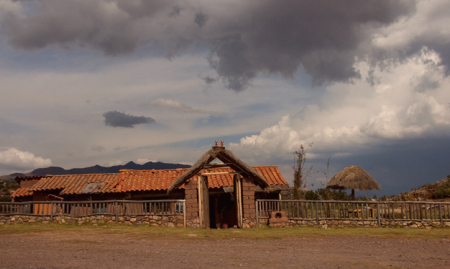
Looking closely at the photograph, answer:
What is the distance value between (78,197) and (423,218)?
18.6 meters

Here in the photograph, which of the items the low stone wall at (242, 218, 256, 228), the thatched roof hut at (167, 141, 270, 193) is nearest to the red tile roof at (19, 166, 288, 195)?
the low stone wall at (242, 218, 256, 228)

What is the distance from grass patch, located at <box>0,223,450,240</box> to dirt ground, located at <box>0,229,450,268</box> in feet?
2.31

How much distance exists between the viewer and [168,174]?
2364 centimetres

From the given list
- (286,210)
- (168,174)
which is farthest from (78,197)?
(286,210)

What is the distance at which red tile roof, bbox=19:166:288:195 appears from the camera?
21875mm

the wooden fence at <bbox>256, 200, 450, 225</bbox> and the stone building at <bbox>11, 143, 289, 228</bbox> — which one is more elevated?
the stone building at <bbox>11, 143, 289, 228</bbox>

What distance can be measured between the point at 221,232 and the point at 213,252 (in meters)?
5.12

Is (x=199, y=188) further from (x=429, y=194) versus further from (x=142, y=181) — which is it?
(x=429, y=194)

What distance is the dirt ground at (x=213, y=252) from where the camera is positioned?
352 inches

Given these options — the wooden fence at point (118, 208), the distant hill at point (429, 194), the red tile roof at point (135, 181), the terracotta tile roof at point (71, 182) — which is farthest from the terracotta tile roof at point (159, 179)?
the distant hill at point (429, 194)

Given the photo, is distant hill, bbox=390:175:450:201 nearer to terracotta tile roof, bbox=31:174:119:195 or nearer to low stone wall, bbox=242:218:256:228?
low stone wall, bbox=242:218:256:228

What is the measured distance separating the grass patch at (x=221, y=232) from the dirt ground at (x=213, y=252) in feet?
2.31

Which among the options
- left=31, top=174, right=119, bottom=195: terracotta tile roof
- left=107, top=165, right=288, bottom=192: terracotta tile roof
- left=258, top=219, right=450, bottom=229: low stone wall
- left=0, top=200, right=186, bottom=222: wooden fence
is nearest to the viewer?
left=258, top=219, right=450, bottom=229: low stone wall

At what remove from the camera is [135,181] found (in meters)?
22.8
